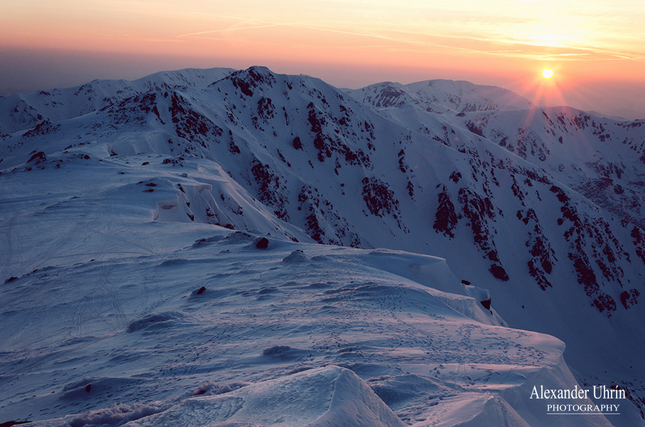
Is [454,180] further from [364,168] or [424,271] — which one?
[424,271]

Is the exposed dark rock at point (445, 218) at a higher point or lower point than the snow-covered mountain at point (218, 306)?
lower

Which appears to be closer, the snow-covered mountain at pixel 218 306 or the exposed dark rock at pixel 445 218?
the snow-covered mountain at pixel 218 306

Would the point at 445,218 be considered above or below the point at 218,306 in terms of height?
below

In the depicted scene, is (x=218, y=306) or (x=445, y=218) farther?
(x=445, y=218)

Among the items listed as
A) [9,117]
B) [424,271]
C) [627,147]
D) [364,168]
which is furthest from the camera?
[627,147]

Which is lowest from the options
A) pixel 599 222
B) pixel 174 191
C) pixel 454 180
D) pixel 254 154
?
pixel 599 222

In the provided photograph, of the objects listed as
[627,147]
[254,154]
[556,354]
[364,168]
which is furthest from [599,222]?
[627,147]

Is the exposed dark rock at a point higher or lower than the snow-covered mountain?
lower

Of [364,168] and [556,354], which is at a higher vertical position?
[556,354]

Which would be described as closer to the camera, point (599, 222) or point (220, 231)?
point (220, 231)

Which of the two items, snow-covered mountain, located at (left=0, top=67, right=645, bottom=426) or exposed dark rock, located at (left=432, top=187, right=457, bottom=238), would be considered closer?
snow-covered mountain, located at (left=0, top=67, right=645, bottom=426)

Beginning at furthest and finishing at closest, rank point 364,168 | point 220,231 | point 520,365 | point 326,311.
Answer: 1. point 364,168
2. point 220,231
3. point 326,311
4. point 520,365
